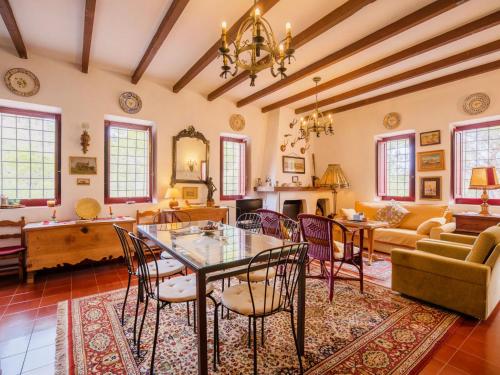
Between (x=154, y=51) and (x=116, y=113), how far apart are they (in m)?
1.43

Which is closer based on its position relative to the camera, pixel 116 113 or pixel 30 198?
pixel 30 198

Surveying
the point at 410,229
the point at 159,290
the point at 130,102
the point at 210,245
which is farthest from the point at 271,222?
the point at 130,102

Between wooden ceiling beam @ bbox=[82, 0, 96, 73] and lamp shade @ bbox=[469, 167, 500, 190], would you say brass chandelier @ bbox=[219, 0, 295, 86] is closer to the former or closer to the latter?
wooden ceiling beam @ bbox=[82, 0, 96, 73]

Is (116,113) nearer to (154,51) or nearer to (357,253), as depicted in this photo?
(154,51)

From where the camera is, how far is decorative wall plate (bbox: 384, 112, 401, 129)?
526cm

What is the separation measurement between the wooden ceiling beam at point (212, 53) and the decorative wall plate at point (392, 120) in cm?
391

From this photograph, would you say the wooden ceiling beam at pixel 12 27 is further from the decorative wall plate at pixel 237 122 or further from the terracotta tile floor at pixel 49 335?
the decorative wall plate at pixel 237 122

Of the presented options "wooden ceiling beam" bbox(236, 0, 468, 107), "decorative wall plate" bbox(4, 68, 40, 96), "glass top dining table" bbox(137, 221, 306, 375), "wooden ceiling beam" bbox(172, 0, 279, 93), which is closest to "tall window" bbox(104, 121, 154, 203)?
"decorative wall plate" bbox(4, 68, 40, 96)

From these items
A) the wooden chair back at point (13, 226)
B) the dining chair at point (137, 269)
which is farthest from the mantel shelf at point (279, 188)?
the wooden chair back at point (13, 226)

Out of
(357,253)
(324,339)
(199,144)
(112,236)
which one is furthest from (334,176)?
(112,236)

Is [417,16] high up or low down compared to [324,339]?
up

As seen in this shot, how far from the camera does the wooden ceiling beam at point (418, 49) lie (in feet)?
9.19

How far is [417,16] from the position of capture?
2.71 meters

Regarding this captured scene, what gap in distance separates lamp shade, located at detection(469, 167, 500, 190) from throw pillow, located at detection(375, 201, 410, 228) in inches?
44.6
